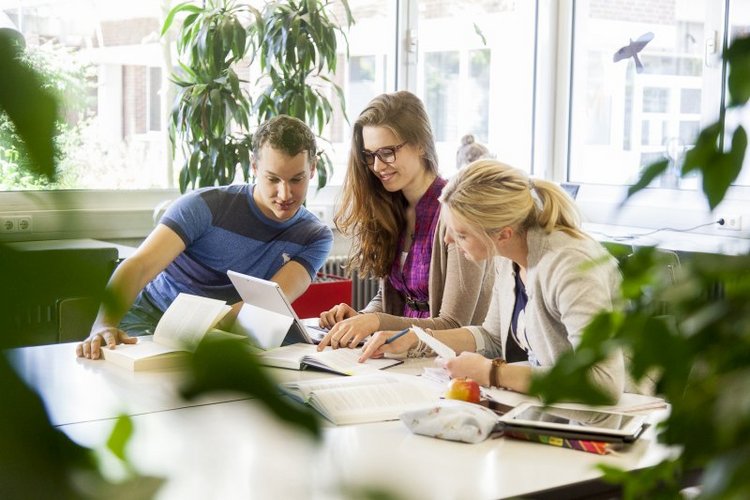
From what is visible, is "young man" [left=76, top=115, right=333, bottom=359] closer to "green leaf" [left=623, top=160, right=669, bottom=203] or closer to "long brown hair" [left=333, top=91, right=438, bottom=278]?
"long brown hair" [left=333, top=91, right=438, bottom=278]

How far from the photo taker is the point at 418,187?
3.23 m

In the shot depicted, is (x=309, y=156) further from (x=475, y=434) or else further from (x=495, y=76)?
(x=495, y=76)

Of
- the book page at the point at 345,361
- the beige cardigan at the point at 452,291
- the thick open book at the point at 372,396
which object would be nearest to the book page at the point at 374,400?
the thick open book at the point at 372,396

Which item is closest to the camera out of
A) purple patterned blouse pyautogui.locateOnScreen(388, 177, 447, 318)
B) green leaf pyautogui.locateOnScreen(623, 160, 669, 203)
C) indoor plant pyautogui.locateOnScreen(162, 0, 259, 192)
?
green leaf pyautogui.locateOnScreen(623, 160, 669, 203)

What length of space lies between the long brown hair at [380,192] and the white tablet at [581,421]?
1367 millimetres

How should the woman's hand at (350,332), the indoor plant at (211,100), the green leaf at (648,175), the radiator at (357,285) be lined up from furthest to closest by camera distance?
the radiator at (357,285)
the indoor plant at (211,100)
the woman's hand at (350,332)
the green leaf at (648,175)

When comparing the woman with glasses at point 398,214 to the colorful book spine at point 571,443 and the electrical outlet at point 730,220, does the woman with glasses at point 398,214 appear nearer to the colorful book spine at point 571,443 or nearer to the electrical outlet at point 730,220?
the colorful book spine at point 571,443

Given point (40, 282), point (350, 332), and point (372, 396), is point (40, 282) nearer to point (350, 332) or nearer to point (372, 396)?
point (372, 396)

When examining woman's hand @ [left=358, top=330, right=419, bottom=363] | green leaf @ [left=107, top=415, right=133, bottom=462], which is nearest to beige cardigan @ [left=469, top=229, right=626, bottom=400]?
woman's hand @ [left=358, top=330, right=419, bottom=363]

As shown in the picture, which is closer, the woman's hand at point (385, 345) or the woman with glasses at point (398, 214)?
the woman's hand at point (385, 345)

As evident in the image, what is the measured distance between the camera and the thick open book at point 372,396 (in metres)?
1.99

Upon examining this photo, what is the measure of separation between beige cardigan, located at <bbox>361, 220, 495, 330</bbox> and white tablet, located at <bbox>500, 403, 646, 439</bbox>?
93cm

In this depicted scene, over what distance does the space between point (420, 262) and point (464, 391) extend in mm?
1053

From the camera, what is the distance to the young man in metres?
3.21
